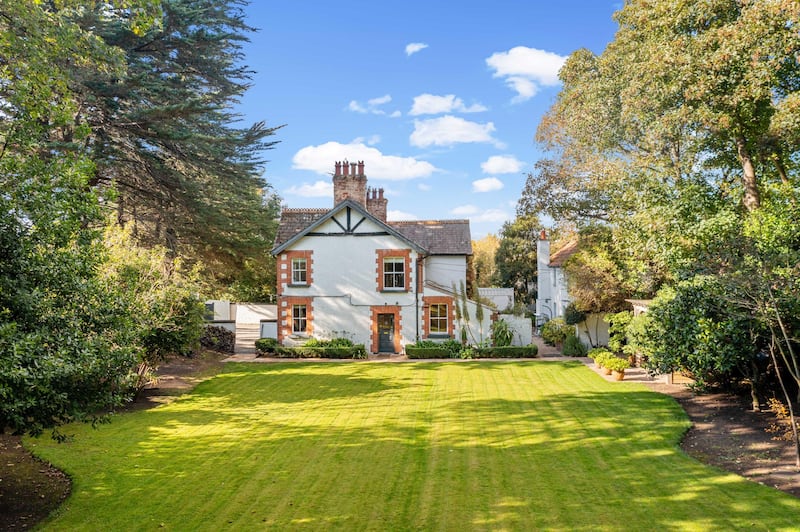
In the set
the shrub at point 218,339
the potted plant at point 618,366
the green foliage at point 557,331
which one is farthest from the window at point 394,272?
the potted plant at point 618,366

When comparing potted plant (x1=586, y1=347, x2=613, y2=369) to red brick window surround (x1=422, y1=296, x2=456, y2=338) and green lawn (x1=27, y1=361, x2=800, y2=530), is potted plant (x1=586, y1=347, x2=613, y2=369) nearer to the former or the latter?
green lawn (x1=27, y1=361, x2=800, y2=530)

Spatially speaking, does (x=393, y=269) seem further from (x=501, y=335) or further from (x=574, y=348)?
(x=574, y=348)

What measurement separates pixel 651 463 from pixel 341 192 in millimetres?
21017

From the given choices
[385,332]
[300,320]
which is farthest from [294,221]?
[385,332]

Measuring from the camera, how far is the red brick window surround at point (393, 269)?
27594 mm

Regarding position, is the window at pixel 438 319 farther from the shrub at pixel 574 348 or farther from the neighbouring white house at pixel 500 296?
the neighbouring white house at pixel 500 296

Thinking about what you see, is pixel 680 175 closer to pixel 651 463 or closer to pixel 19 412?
pixel 651 463

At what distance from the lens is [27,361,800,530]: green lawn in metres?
8.55

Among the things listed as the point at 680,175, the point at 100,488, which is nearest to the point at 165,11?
the point at 100,488

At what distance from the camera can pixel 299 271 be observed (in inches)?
1114

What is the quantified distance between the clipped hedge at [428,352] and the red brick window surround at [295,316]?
561 centimetres

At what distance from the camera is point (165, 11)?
22.3m

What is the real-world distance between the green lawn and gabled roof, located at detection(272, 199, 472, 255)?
11944mm

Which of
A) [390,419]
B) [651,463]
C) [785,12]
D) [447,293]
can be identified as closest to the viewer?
[651,463]
